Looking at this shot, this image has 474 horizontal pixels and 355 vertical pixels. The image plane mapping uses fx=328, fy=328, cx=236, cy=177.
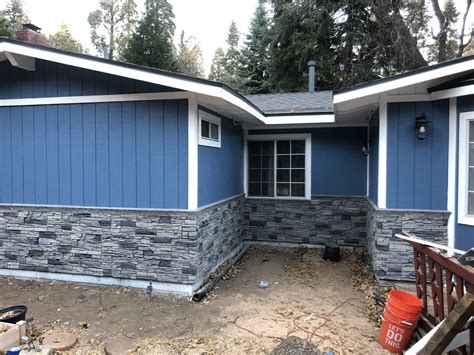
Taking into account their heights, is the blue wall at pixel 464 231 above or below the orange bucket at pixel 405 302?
above

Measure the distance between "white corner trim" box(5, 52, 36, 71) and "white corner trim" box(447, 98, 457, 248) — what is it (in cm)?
594

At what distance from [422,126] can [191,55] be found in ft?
88.3

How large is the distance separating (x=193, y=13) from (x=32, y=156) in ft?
92.0

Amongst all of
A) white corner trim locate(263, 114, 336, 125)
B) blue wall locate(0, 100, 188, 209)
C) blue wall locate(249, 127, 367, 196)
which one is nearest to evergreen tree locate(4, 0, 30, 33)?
A: blue wall locate(0, 100, 188, 209)

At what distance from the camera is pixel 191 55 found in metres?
28.5

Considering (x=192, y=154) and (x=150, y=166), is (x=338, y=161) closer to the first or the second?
(x=192, y=154)

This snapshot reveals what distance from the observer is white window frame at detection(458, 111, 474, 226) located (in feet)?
13.6

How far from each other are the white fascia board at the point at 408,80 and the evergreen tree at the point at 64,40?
27.2 meters

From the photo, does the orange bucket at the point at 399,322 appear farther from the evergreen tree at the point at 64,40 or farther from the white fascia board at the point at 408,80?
the evergreen tree at the point at 64,40

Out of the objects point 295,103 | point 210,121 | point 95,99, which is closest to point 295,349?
point 210,121

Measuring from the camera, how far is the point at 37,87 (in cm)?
492

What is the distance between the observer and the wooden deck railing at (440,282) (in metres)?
2.26

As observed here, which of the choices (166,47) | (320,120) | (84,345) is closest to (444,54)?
(320,120)

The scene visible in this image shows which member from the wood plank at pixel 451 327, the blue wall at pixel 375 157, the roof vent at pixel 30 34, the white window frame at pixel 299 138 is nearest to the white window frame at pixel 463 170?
the blue wall at pixel 375 157
